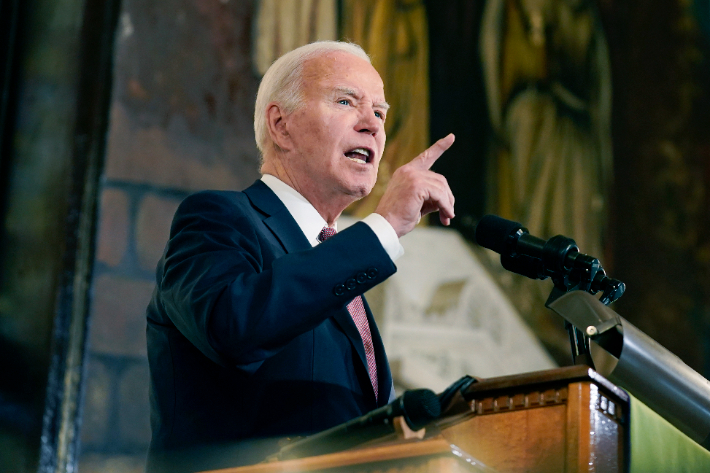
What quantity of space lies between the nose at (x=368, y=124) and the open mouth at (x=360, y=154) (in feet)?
0.18

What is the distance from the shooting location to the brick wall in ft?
12.3

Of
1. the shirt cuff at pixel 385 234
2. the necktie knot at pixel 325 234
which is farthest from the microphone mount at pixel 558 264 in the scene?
the necktie knot at pixel 325 234

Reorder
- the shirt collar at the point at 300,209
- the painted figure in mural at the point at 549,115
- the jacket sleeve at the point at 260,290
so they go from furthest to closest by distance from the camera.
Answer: the painted figure in mural at the point at 549,115, the shirt collar at the point at 300,209, the jacket sleeve at the point at 260,290

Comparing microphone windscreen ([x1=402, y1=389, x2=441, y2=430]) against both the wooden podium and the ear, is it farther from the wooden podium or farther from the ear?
the ear

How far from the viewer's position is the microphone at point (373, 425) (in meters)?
1.30

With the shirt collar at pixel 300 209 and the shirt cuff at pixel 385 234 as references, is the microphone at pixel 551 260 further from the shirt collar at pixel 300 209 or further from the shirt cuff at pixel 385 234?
the shirt collar at pixel 300 209

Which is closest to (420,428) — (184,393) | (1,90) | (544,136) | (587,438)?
(587,438)

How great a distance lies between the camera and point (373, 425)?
53.2 inches

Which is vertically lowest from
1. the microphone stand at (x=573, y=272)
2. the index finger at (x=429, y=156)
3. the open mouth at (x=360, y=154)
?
the microphone stand at (x=573, y=272)

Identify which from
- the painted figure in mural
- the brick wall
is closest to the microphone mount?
the brick wall

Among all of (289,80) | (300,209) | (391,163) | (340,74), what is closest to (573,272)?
(300,209)

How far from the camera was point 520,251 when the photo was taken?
6.15 ft

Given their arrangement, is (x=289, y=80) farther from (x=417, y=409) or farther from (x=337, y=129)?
(x=417, y=409)

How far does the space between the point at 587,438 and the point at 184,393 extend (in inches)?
35.3
